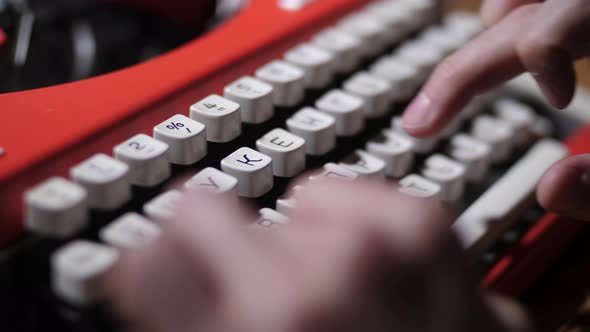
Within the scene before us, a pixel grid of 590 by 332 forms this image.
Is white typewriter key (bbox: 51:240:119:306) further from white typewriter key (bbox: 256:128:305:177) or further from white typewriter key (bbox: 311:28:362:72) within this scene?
white typewriter key (bbox: 311:28:362:72)

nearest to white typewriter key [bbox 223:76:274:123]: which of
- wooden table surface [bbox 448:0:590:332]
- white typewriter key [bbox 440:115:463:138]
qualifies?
white typewriter key [bbox 440:115:463:138]

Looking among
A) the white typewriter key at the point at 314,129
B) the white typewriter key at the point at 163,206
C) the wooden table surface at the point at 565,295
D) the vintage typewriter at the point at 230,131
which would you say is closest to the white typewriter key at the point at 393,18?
the vintage typewriter at the point at 230,131

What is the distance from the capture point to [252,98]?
63 cm

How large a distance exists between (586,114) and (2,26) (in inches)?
31.1

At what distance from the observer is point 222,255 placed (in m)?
0.38

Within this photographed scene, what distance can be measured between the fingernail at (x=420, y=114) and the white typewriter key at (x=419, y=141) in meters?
0.07

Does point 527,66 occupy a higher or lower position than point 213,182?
higher

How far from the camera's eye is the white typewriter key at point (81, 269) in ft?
1.36

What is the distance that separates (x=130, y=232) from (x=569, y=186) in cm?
36

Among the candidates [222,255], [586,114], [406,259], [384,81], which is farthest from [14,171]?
[586,114]

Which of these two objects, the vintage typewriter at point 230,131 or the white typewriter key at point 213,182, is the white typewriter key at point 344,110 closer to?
the vintage typewriter at point 230,131

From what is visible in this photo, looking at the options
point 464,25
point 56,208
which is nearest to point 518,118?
point 464,25

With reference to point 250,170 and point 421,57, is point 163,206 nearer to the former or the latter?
point 250,170

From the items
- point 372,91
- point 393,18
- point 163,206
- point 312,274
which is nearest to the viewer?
point 312,274
